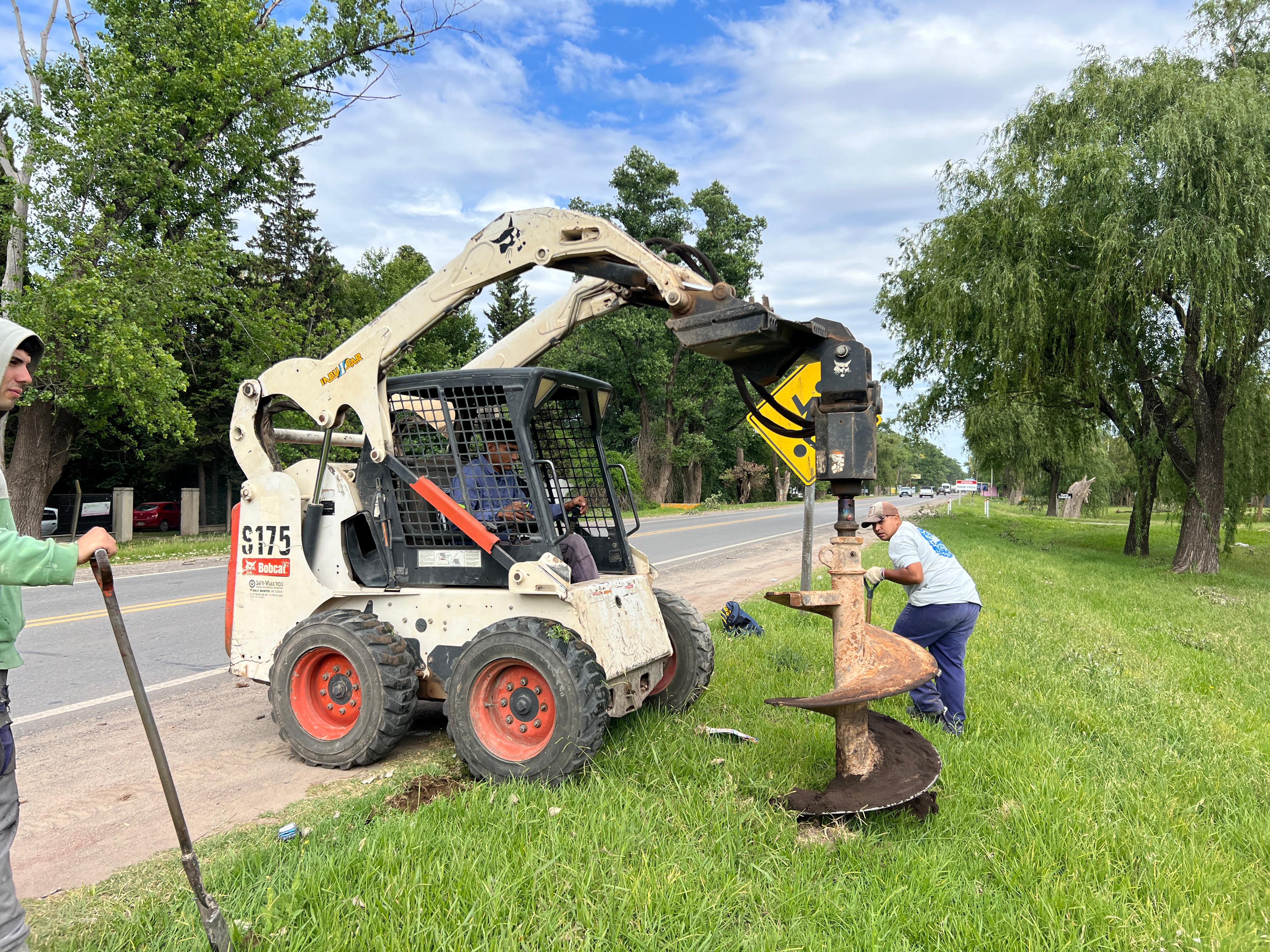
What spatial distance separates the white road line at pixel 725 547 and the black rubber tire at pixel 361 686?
10.3m

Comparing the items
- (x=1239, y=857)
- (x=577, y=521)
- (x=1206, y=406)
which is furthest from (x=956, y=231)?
(x=1239, y=857)

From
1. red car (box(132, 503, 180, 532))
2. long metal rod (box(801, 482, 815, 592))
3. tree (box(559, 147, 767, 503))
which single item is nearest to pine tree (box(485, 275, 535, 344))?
tree (box(559, 147, 767, 503))

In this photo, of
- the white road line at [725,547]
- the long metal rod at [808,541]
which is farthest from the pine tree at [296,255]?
the long metal rod at [808,541]

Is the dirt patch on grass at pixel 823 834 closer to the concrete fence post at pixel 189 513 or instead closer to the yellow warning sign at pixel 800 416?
the yellow warning sign at pixel 800 416

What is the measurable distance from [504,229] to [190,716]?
410cm

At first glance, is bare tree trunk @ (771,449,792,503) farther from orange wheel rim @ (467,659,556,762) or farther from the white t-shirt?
orange wheel rim @ (467,659,556,762)

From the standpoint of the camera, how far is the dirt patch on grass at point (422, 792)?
159 inches

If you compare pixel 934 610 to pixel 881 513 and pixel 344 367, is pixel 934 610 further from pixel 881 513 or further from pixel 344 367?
pixel 344 367

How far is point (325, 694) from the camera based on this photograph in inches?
196

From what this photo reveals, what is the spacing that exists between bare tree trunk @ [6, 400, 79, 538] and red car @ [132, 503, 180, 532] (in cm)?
740

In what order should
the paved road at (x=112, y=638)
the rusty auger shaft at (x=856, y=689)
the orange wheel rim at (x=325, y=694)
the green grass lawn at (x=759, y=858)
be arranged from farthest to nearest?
the paved road at (x=112, y=638), the orange wheel rim at (x=325, y=694), the rusty auger shaft at (x=856, y=689), the green grass lawn at (x=759, y=858)

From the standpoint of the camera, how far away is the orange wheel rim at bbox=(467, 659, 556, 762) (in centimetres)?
436

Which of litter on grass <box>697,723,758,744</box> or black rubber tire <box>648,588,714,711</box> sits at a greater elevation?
black rubber tire <box>648,588,714,711</box>

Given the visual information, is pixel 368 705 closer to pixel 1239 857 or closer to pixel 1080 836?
pixel 1080 836
